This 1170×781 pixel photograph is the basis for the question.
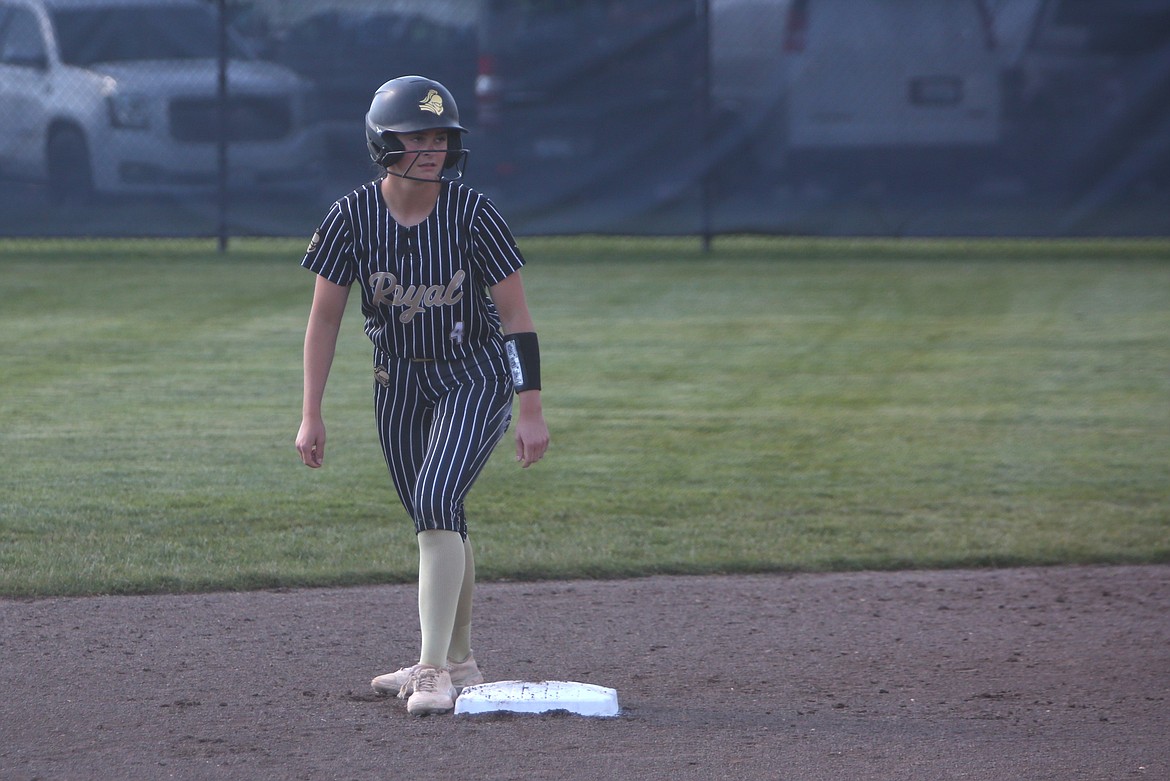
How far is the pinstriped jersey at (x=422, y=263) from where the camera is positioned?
372 centimetres

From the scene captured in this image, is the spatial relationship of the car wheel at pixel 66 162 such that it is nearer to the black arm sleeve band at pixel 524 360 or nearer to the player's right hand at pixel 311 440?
the player's right hand at pixel 311 440

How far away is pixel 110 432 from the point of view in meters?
7.10

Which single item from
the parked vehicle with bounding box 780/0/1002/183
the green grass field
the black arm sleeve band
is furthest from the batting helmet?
the parked vehicle with bounding box 780/0/1002/183

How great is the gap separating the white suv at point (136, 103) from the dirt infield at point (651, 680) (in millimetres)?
8791

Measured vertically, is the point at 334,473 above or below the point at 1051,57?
below

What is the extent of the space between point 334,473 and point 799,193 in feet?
25.9

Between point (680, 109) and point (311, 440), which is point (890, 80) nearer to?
point (680, 109)

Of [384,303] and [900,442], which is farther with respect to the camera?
[900,442]

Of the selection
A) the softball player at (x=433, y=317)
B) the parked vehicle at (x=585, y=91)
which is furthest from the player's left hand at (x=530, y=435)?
the parked vehicle at (x=585, y=91)

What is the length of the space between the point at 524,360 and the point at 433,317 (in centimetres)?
25

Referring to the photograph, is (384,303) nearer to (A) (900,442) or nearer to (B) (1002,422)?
(A) (900,442)

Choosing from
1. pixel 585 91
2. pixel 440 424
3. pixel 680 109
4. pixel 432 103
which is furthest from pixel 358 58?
pixel 440 424

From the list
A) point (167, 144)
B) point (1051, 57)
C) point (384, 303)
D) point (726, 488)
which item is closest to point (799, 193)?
point (1051, 57)

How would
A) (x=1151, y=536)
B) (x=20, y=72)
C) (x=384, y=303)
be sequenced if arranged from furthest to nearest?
(x=20, y=72)
(x=1151, y=536)
(x=384, y=303)
